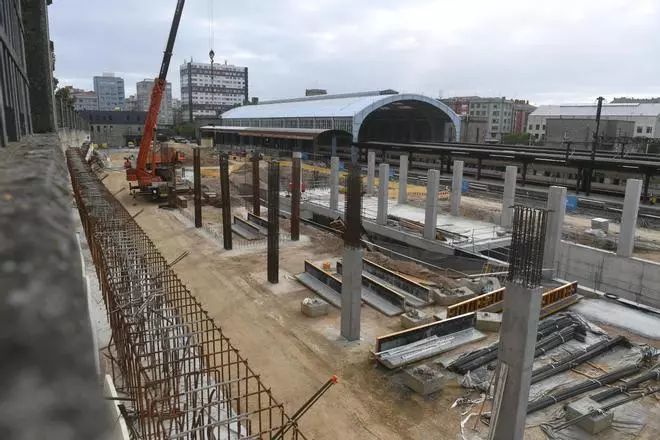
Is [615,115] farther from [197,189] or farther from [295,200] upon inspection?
[197,189]

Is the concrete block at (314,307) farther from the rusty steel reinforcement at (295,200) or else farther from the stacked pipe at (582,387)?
the rusty steel reinforcement at (295,200)

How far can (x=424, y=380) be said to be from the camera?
11.0m

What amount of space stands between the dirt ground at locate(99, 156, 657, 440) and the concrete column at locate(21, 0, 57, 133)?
736 centimetres

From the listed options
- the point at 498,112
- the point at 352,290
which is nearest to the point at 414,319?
the point at 352,290

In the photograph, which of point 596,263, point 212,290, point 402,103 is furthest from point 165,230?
point 402,103

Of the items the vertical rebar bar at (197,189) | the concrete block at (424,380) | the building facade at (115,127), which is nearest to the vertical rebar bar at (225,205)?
the vertical rebar bar at (197,189)

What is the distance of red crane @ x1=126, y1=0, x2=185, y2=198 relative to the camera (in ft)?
94.0

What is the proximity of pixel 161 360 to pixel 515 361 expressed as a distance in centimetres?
670

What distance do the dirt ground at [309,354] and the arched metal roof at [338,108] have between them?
108 feet

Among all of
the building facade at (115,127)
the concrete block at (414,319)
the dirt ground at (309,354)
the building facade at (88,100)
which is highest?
the building facade at (88,100)

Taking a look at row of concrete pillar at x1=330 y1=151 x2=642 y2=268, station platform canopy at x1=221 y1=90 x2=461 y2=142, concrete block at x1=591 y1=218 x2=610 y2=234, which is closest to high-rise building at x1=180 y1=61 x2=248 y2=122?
station platform canopy at x1=221 y1=90 x2=461 y2=142

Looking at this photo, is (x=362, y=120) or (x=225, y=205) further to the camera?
(x=362, y=120)

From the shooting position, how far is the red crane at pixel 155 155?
2866 cm

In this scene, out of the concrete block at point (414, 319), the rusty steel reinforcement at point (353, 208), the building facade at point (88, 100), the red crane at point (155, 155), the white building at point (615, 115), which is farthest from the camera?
the building facade at point (88, 100)
